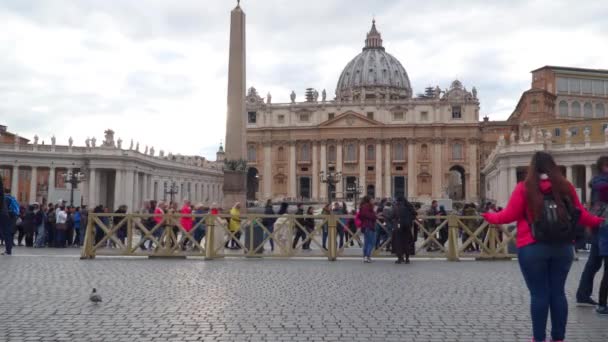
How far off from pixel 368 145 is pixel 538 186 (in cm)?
8201

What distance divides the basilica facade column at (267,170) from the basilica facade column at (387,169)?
16468mm

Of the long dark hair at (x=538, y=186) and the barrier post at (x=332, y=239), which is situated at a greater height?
the long dark hair at (x=538, y=186)

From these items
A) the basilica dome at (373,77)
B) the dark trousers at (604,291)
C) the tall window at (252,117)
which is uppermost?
the basilica dome at (373,77)

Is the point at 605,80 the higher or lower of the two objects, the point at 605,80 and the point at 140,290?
the higher

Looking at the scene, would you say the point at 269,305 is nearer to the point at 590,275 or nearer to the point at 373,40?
the point at 590,275

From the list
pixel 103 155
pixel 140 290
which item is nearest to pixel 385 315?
pixel 140 290

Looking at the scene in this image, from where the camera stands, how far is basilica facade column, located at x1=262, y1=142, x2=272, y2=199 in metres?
88.6

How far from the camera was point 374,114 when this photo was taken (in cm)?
8706

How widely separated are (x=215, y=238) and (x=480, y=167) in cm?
7615

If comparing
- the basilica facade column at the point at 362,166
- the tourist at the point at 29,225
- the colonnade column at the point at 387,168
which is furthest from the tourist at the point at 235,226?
the colonnade column at the point at 387,168

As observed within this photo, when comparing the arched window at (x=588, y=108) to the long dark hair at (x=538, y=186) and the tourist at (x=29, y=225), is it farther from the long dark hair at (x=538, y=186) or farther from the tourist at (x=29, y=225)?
the long dark hair at (x=538, y=186)

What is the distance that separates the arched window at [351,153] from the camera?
86.9 metres

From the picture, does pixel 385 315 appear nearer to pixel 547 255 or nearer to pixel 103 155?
pixel 547 255

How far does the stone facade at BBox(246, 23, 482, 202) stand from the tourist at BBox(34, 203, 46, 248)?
61.8m
